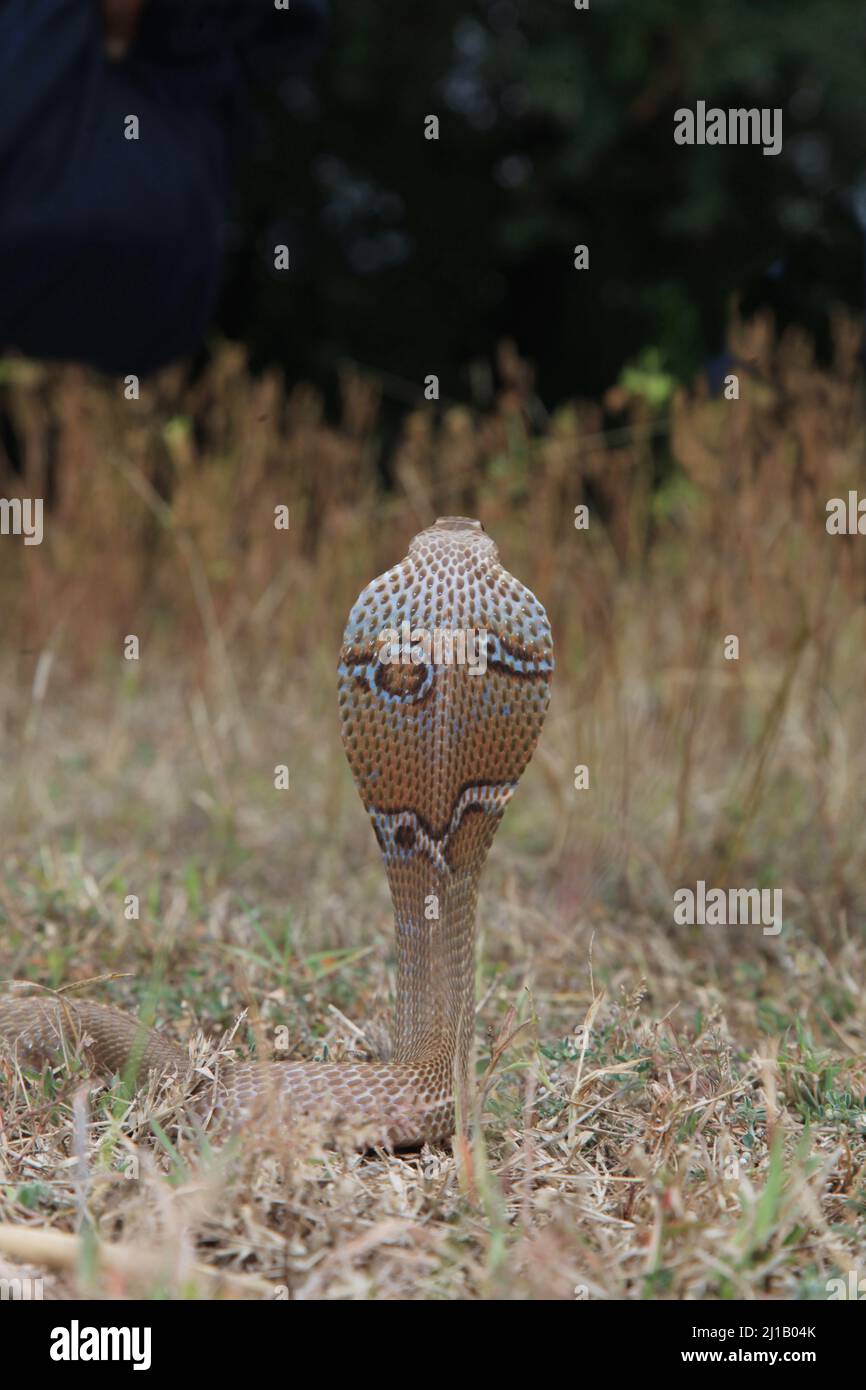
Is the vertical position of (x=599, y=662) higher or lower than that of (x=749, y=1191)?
higher

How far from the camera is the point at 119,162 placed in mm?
2641

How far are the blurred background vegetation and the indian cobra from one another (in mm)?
7048

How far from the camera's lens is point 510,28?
32.4 feet

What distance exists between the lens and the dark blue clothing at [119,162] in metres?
2.60

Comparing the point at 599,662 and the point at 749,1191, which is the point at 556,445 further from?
the point at 749,1191

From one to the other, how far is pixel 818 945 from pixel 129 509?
111 inches

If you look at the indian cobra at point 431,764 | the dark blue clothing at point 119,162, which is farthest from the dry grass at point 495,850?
the dark blue clothing at point 119,162

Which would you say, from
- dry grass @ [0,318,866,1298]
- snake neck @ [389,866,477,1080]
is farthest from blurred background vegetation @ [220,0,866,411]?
snake neck @ [389,866,477,1080]

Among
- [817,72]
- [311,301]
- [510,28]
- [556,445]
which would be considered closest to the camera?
[556,445]

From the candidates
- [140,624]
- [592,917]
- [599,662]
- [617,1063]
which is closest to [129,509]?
[140,624]

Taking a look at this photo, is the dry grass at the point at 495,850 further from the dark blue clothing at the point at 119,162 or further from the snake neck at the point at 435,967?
the dark blue clothing at the point at 119,162

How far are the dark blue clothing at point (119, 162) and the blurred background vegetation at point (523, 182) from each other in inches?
229

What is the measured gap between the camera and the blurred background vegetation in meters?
9.09

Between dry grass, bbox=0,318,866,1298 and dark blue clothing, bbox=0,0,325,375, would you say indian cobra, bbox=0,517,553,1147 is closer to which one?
dry grass, bbox=0,318,866,1298
